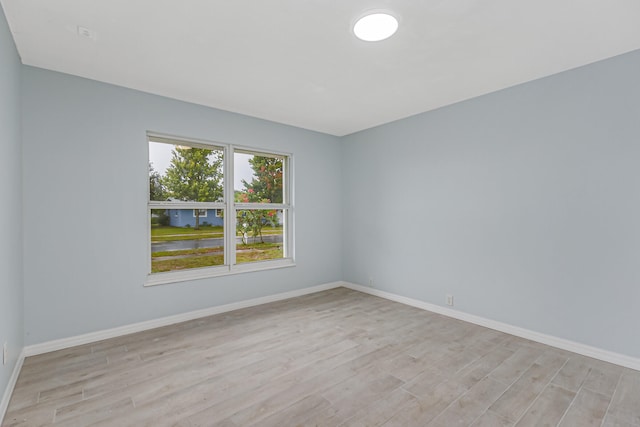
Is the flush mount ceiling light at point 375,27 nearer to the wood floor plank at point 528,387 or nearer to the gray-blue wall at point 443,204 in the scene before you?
the gray-blue wall at point 443,204

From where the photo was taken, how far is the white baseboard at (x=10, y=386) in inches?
74.3

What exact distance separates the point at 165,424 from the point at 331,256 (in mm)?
3489

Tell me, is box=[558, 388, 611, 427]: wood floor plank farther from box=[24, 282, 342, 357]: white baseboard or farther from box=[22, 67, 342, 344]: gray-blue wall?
box=[22, 67, 342, 344]: gray-blue wall

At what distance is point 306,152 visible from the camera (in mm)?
4758

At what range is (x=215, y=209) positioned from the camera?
3.92 m

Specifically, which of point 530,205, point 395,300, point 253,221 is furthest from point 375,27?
point 395,300

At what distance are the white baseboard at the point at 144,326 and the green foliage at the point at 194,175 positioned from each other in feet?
3.49

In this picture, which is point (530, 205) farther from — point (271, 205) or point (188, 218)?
point (188, 218)

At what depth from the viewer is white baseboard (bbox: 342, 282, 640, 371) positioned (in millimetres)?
2518

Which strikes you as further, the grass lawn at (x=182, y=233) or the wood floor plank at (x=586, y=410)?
the grass lawn at (x=182, y=233)

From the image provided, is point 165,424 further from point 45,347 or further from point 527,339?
point 527,339

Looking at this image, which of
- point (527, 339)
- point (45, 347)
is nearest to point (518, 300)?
point (527, 339)

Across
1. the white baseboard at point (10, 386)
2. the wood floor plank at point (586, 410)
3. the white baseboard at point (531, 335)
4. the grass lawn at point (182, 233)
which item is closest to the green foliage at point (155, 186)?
the grass lawn at point (182, 233)

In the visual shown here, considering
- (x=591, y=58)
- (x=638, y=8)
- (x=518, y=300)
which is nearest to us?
(x=638, y=8)
